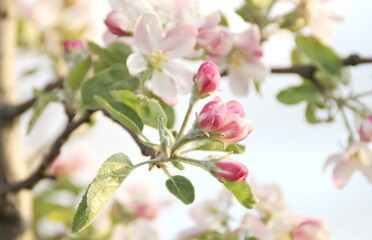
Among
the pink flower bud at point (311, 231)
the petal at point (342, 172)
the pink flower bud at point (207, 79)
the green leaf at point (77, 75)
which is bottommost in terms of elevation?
the pink flower bud at point (311, 231)

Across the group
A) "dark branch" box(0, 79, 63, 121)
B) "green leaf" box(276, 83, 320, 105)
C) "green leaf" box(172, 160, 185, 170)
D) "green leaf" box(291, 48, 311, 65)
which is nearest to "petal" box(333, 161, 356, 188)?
"green leaf" box(276, 83, 320, 105)

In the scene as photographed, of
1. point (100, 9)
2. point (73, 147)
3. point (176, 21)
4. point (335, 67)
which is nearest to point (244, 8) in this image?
point (335, 67)

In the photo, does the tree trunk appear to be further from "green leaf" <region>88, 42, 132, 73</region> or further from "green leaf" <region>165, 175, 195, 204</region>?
"green leaf" <region>165, 175, 195, 204</region>

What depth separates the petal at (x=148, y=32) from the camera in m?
0.91

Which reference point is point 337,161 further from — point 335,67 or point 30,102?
point 30,102

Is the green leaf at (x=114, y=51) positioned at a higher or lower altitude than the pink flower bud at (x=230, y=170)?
lower

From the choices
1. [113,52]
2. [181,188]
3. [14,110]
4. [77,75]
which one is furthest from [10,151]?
[181,188]

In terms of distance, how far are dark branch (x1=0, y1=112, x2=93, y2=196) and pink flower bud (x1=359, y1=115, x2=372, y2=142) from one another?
0.44m

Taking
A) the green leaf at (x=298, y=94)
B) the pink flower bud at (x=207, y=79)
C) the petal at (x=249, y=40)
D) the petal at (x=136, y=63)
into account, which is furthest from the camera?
the green leaf at (x=298, y=94)

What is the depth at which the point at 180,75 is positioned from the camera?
0.95 m

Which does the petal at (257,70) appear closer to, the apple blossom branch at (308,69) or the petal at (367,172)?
the apple blossom branch at (308,69)

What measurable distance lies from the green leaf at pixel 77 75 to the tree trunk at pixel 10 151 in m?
0.35

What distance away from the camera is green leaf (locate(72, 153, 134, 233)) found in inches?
26.4

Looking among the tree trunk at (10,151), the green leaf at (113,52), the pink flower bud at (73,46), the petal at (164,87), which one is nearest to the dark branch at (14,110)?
the tree trunk at (10,151)
